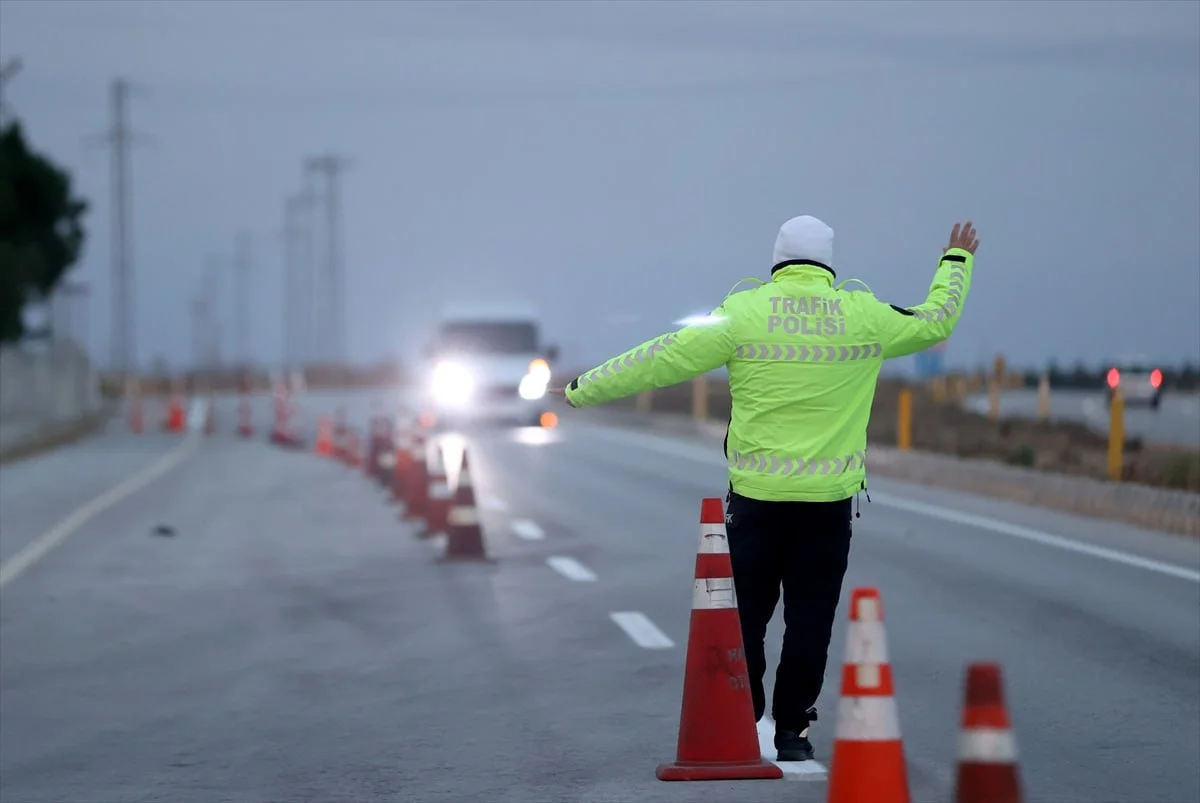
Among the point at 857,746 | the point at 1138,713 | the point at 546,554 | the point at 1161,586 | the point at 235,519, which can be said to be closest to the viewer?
the point at 857,746

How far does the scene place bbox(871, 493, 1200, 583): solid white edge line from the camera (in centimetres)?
1502

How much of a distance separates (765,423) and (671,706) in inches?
92.4

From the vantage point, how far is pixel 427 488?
1888cm

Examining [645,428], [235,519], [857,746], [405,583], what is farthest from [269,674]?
[645,428]

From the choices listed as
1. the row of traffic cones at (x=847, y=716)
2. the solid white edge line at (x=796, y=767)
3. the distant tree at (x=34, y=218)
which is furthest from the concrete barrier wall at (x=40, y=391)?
the row of traffic cones at (x=847, y=716)

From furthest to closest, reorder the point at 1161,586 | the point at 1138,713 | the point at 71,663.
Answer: the point at 1161,586 → the point at 71,663 → the point at 1138,713

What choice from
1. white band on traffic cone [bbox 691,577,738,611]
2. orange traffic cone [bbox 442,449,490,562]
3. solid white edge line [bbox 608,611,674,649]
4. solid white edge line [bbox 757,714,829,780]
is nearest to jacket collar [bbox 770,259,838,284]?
white band on traffic cone [bbox 691,577,738,611]

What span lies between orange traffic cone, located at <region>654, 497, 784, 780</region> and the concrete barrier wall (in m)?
31.1

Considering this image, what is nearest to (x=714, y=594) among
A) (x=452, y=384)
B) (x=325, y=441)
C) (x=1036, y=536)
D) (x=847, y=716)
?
(x=847, y=716)

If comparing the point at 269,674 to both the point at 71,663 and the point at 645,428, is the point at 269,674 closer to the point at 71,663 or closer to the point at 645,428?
the point at 71,663

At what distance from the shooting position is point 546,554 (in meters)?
16.8

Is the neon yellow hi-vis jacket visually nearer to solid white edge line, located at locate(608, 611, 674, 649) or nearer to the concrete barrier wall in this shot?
solid white edge line, located at locate(608, 611, 674, 649)

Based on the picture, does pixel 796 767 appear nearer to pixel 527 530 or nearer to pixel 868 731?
pixel 868 731

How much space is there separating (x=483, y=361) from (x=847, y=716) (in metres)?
38.3
